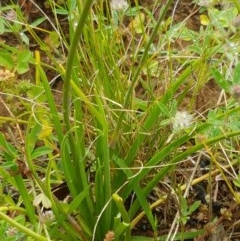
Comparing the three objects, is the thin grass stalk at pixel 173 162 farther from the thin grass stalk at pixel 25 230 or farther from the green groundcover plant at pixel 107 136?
the thin grass stalk at pixel 25 230

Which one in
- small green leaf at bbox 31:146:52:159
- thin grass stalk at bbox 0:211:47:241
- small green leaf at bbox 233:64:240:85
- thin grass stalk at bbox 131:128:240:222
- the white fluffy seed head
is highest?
the white fluffy seed head

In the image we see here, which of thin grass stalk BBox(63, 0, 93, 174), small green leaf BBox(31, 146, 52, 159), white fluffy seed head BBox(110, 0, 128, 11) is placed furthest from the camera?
white fluffy seed head BBox(110, 0, 128, 11)

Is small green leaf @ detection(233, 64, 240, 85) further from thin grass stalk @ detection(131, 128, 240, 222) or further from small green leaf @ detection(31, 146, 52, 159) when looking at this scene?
small green leaf @ detection(31, 146, 52, 159)

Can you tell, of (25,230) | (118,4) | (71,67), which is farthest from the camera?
(118,4)

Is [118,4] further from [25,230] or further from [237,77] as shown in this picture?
[25,230]

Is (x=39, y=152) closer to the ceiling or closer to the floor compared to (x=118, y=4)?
closer to the floor

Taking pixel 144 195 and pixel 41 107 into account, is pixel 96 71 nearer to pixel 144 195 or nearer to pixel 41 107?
pixel 41 107

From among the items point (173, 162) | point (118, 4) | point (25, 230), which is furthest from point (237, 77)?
point (25, 230)

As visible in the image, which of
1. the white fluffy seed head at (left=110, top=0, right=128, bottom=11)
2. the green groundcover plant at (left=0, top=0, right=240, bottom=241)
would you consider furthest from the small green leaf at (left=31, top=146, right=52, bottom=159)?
the white fluffy seed head at (left=110, top=0, right=128, bottom=11)

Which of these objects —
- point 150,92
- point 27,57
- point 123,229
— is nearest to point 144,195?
point 123,229

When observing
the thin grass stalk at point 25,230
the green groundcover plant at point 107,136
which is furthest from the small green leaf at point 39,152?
the thin grass stalk at point 25,230

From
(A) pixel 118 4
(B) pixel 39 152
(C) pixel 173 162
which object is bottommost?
(C) pixel 173 162

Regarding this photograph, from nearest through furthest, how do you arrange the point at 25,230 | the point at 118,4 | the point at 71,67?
the point at 71,67, the point at 25,230, the point at 118,4

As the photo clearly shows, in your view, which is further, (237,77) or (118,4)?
(118,4)
